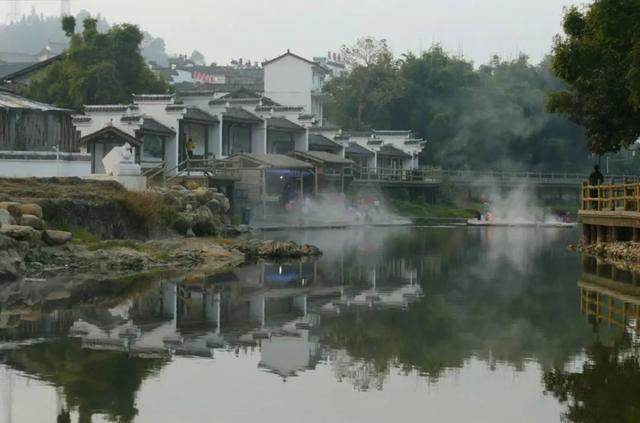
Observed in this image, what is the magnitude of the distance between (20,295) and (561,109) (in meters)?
24.1

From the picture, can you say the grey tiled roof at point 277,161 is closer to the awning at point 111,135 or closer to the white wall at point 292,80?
the awning at point 111,135

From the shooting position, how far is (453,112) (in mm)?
101125

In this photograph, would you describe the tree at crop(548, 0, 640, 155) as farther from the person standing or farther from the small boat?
the small boat

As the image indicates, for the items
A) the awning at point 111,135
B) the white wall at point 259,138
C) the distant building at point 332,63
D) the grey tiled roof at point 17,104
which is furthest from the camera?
the distant building at point 332,63

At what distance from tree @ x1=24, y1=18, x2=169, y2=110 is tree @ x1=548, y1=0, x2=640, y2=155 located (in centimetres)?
3402

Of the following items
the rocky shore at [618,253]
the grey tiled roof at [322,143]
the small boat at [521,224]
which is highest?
the grey tiled roof at [322,143]

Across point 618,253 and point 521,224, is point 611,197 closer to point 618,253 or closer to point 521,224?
point 618,253

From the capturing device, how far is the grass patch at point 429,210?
268ft

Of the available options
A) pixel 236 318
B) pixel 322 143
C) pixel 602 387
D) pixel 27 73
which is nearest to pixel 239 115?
pixel 322 143

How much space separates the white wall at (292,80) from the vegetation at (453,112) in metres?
2.56

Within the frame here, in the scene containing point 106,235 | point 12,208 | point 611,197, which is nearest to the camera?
point 12,208

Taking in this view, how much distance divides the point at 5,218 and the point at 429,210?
187ft

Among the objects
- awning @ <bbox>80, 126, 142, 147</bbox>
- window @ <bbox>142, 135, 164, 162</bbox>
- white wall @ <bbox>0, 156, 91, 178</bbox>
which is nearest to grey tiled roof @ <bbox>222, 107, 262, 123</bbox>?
window @ <bbox>142, 135, 164, 162</bbox>

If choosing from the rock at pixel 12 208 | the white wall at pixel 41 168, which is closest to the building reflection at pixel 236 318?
the rock at pixel 12 208
